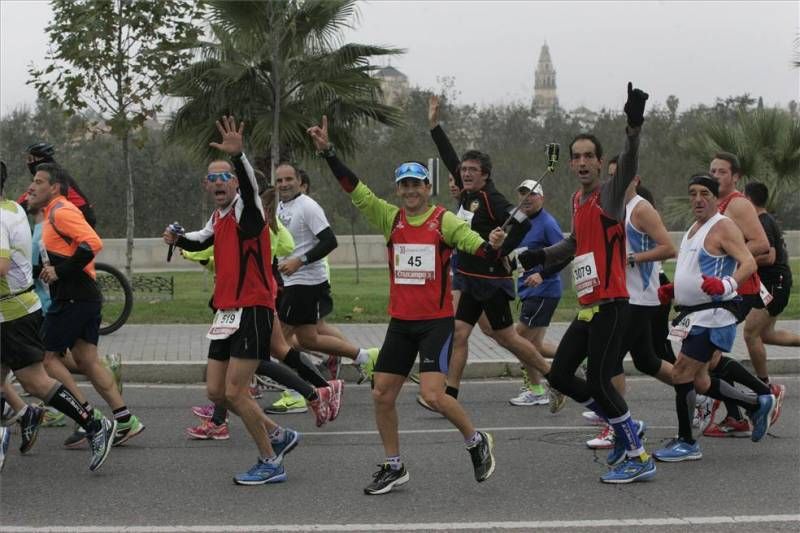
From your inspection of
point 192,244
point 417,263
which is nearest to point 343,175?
point 417,263

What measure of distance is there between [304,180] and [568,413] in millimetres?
2820

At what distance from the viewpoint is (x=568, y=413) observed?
931 cm

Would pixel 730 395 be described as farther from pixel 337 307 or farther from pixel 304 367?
pixel 337 307

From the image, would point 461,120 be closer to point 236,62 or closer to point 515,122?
point 515,122

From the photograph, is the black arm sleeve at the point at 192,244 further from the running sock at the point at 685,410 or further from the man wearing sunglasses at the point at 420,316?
the running sock at the point at 685,410

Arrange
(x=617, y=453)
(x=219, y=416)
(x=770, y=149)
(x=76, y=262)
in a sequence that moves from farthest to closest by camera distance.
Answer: (x=770, y=149) < (x=219, y=416) < (x=76, y=262) < (x=617, y=453)

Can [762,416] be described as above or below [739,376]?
below

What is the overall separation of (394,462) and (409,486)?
0.68 feet

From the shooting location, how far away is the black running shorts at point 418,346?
674 cm

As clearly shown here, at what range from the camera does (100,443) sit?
720cm

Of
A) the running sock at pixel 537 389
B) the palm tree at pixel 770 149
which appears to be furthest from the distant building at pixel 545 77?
the running sock at pixel 537 389

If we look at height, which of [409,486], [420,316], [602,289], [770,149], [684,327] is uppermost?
[770,149]

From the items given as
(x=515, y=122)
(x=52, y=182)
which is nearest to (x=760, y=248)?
(x=52, y=182)

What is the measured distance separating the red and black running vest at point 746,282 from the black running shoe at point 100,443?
422 cm
